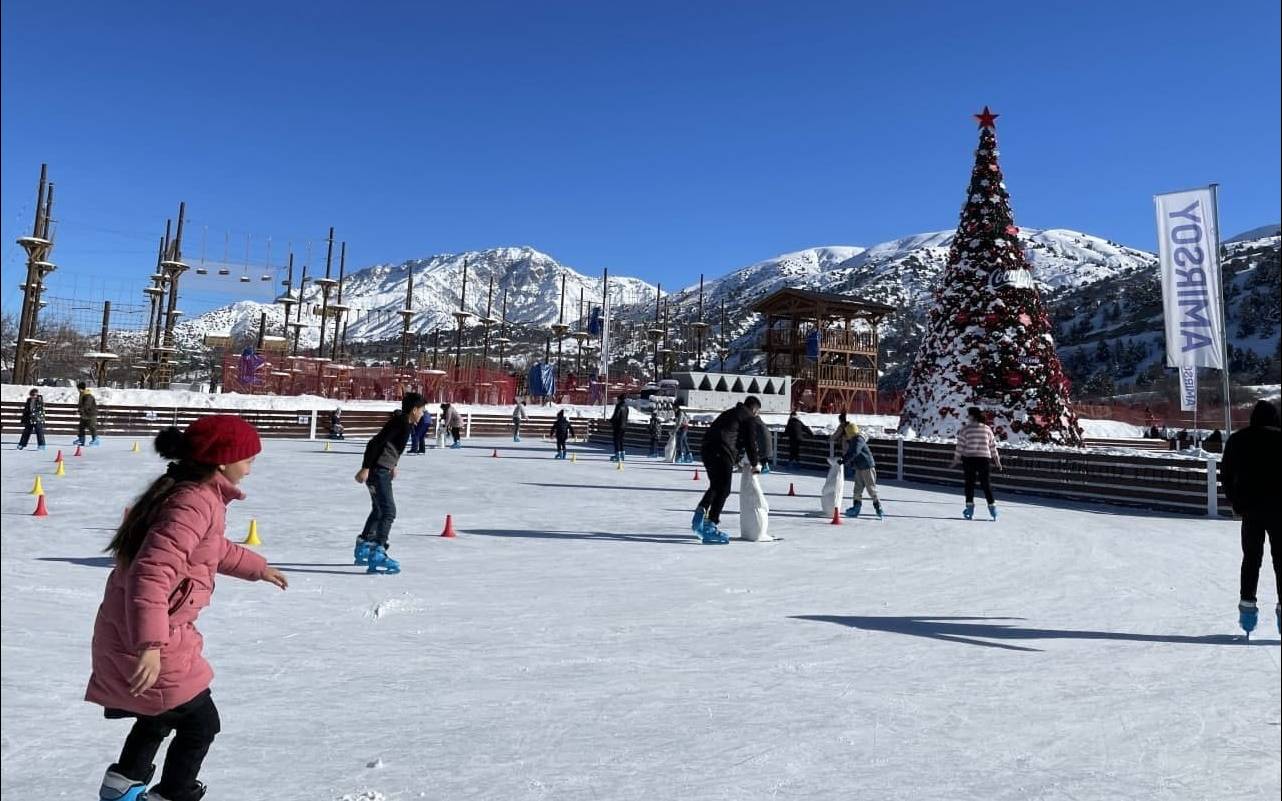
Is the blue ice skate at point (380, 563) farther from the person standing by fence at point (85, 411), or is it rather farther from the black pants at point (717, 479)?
the person standing by fence at point (85, 411)

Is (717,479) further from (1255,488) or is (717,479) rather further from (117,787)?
(117,787)

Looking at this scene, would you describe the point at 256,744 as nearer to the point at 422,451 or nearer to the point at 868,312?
the point at 422,451

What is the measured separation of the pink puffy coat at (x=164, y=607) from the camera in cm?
231

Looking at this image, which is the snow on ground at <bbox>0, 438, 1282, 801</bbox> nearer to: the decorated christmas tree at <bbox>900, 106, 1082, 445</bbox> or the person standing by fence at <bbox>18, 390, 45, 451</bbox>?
the decorated christmas tree at <bbox>900, 106, 1082, 445</bbox>

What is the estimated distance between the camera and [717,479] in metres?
9.52

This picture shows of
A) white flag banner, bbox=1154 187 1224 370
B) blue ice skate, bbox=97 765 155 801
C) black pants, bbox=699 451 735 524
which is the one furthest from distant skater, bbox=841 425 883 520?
blue ice skate, bbox=97 765 155 801

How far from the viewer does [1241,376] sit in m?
79.9

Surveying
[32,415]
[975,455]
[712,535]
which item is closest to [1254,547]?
[712,535]

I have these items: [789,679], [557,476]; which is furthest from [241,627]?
[557,476]

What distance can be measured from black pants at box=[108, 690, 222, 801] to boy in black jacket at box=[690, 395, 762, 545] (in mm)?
7115

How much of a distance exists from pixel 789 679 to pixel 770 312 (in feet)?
178

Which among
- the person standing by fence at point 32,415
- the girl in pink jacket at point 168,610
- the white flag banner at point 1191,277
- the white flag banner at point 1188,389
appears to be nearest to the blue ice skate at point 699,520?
the girl in pink jacket at point 168,610

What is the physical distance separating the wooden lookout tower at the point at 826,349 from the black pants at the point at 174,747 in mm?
49387

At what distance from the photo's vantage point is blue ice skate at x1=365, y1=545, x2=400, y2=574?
7402mm
